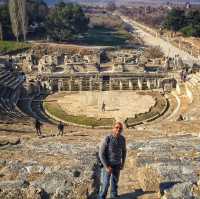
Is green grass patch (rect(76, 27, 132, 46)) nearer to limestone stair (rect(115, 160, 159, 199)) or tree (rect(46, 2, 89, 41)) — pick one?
tree (rect(46, 2, 89, 41))

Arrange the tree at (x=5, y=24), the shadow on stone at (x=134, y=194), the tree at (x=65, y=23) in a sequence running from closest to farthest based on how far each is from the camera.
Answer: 1. the shadow on stone at (x=134, y=194)
2. the tree at (x=5, y=24)
3. the tree at (x=65, y=23)

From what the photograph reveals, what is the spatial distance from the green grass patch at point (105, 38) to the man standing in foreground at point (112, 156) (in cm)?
7198

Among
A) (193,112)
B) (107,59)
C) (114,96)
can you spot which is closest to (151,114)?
(193,112)

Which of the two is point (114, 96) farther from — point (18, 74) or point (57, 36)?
point (57, 36)

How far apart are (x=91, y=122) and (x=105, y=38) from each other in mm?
58996

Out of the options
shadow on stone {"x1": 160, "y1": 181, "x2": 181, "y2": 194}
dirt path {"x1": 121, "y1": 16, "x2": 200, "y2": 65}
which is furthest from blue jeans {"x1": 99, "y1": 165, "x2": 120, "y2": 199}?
dirt path {"x1": 121, "y1": 16, "x2": 200, "y2": 65}

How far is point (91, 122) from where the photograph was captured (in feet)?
110

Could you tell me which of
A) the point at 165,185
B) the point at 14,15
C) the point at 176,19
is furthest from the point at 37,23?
the point at 165,185

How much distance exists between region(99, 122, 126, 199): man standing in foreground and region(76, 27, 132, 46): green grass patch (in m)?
72.0

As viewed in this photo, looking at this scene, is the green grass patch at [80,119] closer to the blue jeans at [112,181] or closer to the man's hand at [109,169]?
the blue jeans at [112,181]

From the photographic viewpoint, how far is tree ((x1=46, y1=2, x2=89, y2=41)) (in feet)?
254

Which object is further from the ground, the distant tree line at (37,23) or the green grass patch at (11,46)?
the distant tree line at (37,23)

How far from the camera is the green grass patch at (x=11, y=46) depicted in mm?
66425

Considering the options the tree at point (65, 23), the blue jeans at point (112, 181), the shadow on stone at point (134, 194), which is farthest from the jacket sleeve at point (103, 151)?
the tree at point (65, 23)
